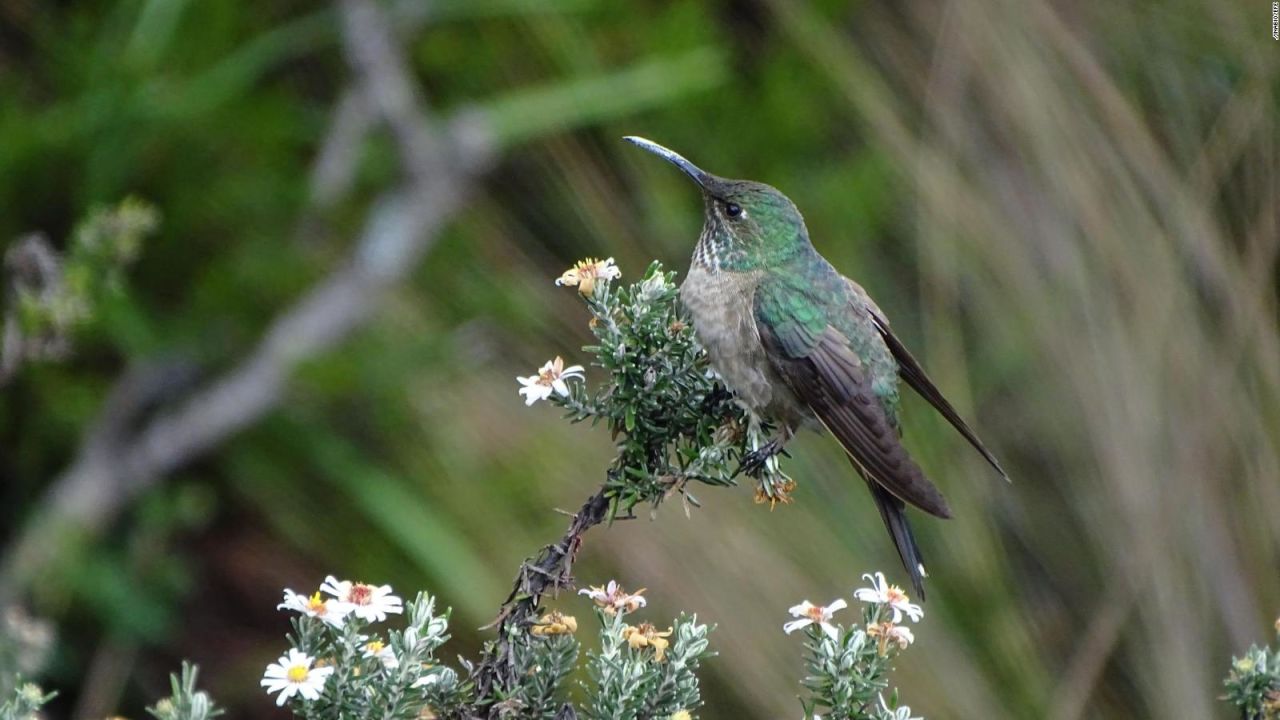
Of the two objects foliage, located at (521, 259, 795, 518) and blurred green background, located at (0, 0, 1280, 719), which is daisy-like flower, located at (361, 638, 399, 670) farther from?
blurred green background, located at (0, 0, 1280, 719)

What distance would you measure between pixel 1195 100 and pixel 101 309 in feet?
9.71

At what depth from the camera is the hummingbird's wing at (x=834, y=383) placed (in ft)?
7.43

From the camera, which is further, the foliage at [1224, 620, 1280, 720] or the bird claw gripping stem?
the bird claw gripping stem

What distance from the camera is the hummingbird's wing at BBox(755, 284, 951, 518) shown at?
7.43 ft

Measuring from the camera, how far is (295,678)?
1.38 m

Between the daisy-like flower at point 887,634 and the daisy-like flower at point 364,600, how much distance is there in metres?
0.50

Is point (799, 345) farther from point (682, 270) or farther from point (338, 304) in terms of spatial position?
point (338, 304)

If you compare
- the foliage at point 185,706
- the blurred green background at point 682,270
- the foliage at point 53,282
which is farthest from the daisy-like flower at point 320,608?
the blurred green background at point 682,270

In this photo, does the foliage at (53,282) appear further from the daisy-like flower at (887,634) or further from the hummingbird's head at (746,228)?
the daisy-like flower at (887,634)

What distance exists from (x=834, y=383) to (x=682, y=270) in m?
1.80

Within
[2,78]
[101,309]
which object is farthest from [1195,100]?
[2,78]

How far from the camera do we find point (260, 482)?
403 centimetres

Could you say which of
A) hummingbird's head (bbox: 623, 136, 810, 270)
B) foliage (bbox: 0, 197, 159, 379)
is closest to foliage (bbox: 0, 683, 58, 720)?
foliage (bbox: 0, 197, 159, 379)

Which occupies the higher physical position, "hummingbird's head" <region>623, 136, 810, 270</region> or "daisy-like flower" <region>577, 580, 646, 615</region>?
"hummingbird's head" <region>623, 136, 810, 270</region>
